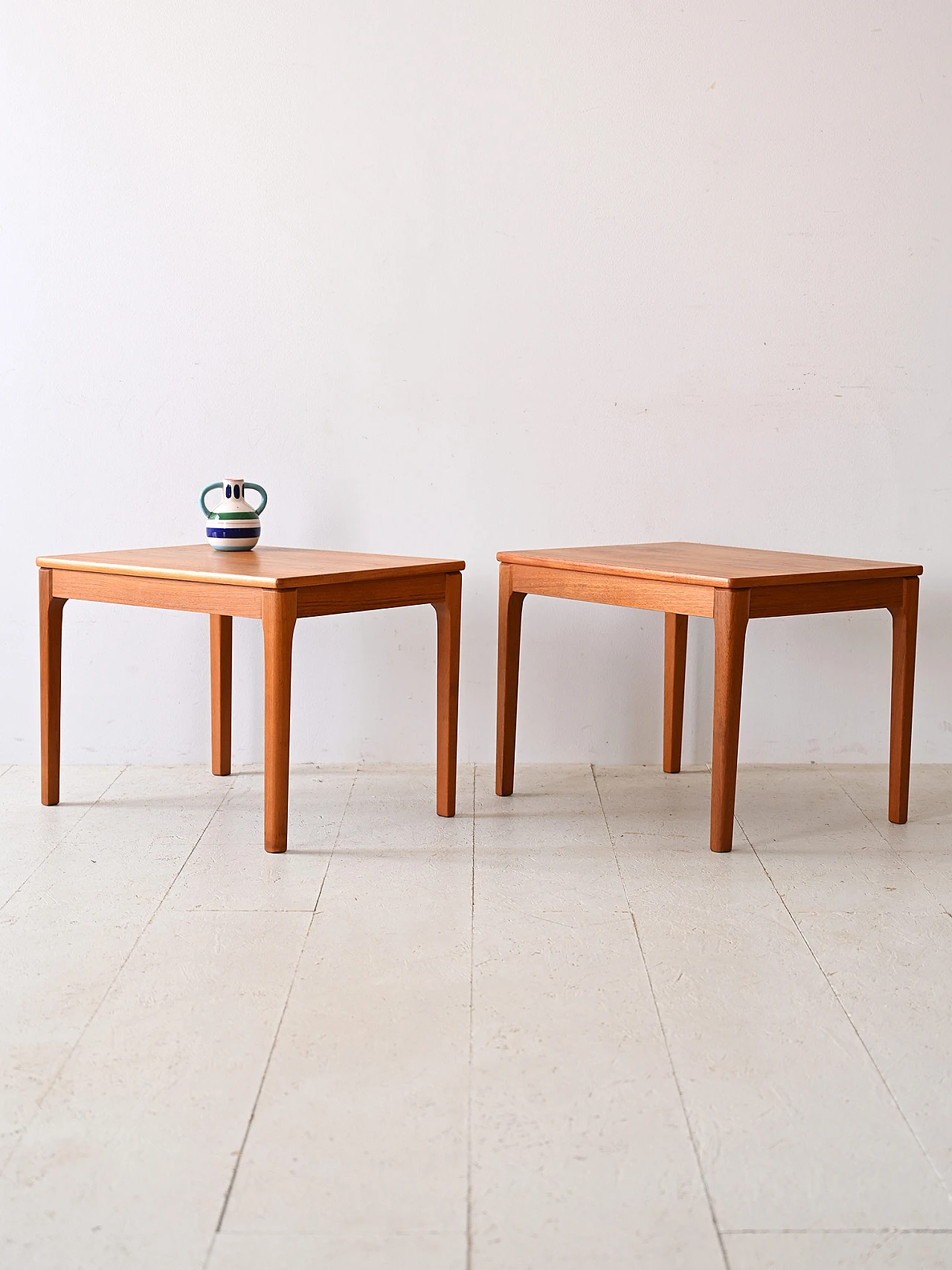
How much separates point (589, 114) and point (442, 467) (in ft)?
2.57

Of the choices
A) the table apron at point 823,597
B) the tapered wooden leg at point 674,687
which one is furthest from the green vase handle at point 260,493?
the table apron at point 823,597

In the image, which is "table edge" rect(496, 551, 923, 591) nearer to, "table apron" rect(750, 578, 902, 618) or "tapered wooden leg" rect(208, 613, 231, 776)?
"table apron" rect(750, 578, 902, 618)

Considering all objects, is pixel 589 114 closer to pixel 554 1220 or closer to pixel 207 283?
pixel 207 283

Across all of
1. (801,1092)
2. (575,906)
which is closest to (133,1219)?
(801,1092)

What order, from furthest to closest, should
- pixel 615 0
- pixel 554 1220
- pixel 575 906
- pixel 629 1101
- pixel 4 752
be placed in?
pixel 4 752
pixel 615 0
pixel 575 906
pixel 629 1101
pixel 554 1220

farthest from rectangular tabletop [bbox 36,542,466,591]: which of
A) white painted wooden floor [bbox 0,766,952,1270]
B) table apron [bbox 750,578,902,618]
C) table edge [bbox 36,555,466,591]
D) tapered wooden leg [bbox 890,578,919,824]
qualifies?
tapered wooden leg [bbox 890,578,919,824]

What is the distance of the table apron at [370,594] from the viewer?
2104 millimetres

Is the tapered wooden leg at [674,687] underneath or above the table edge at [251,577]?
underneath

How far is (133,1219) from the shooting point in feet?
3.60

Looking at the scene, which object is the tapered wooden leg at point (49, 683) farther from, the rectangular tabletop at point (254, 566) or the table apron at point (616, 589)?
the table apron at point (616, 589)

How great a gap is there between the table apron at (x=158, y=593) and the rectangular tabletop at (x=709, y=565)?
22.6 inches

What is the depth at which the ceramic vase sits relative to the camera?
7.99ft

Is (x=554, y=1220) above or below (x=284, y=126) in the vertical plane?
below

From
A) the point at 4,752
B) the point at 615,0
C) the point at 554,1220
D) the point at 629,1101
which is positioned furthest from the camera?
the point at 4,752
